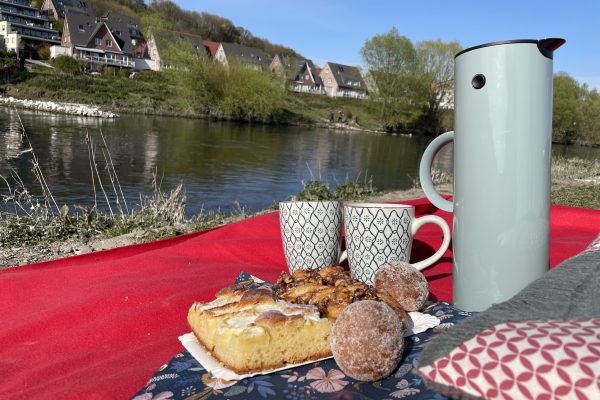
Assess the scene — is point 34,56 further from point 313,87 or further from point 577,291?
point 577,291

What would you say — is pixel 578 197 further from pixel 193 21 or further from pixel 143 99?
pixel 193 21

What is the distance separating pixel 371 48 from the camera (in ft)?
117

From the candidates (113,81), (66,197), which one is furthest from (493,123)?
(113,81)

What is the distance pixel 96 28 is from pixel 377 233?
5528cm

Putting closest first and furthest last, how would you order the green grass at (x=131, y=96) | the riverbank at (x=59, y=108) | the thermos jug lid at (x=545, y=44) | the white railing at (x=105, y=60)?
the thermos jug lid at (x=545, y=44), the riverbank at (x=59, y=108), the green grass at (x=131, y=96), the white railing at (x=105, y=60)

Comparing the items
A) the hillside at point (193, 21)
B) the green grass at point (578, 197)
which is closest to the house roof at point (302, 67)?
the hillside at point (193, 21)

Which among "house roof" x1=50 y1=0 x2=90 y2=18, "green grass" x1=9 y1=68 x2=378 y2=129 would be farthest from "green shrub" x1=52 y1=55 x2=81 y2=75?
"house roof" x1=50 y1=0 x2=90 y2=18

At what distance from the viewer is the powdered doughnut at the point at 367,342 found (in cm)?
68

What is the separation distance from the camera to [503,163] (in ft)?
3.01

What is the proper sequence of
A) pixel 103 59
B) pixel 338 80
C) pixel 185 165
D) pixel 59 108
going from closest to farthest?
pixel 185 165, pixel 59 108, pixel 103 59, pixel 338 80

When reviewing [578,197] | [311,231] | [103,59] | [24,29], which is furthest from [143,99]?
[24,29]

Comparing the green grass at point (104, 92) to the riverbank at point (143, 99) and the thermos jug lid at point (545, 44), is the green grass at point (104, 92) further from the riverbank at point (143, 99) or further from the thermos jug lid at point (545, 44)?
the thermos jug lid at point (545, 44)

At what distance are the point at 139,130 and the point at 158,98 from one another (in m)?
13.9

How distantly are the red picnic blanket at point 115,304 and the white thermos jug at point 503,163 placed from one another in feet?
0.90
